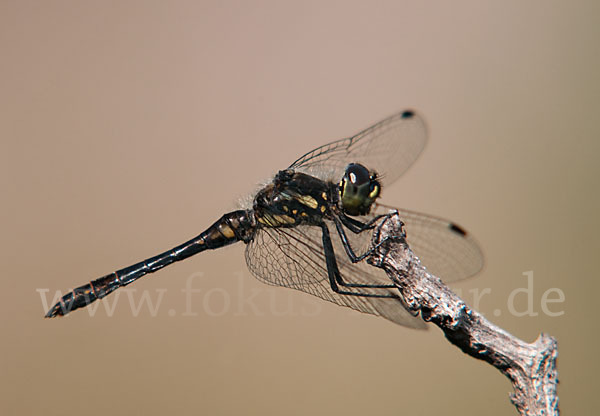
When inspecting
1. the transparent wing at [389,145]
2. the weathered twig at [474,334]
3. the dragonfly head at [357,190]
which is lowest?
the weathered twig at [474,334]

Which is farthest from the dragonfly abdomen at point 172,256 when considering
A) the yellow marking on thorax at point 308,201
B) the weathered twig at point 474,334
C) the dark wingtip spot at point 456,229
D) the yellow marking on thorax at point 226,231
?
the weathered twig at point 474,334

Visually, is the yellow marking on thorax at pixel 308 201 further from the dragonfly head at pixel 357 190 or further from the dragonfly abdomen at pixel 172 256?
the dragonfly abdomen at pixel 172 256

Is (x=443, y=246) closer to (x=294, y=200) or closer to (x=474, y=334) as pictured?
(x=294, y=200)

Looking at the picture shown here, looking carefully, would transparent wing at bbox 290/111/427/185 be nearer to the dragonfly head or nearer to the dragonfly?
the dragonfly

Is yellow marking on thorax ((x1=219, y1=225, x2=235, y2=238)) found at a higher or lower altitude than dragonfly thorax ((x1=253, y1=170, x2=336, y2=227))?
higher

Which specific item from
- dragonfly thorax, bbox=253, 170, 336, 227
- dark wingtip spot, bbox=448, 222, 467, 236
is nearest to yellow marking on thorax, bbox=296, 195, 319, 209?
dragonfly thorax, bbox=253, 170, 336, 227

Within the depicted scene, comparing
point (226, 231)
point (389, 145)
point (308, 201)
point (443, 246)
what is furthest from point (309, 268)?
point (389, 145)

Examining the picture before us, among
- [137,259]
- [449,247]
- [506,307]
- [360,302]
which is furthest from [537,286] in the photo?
[137,259]
